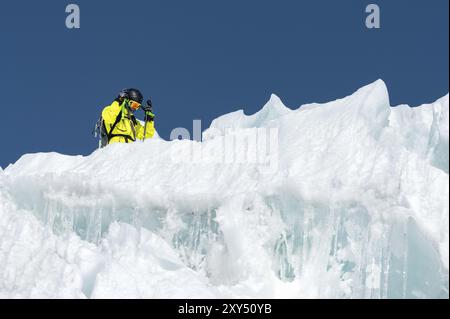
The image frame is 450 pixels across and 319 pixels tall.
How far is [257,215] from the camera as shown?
45.1 ft

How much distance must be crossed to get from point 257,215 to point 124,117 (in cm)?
690

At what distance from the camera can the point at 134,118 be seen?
2019cm

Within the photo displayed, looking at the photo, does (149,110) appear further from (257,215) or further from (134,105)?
(257,215)

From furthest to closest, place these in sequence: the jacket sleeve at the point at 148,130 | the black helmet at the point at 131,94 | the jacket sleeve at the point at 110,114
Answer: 1. the jacket sleeve at the point at 148,130
2. the black helmet at the point at 131,94
3. the jacket sleeve at the point at 110,114

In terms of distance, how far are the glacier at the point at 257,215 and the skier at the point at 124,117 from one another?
125 inches

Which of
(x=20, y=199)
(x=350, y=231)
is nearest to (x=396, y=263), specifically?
(x=350, y=231)

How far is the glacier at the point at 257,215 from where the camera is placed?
12.7 m

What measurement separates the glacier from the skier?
318cm
